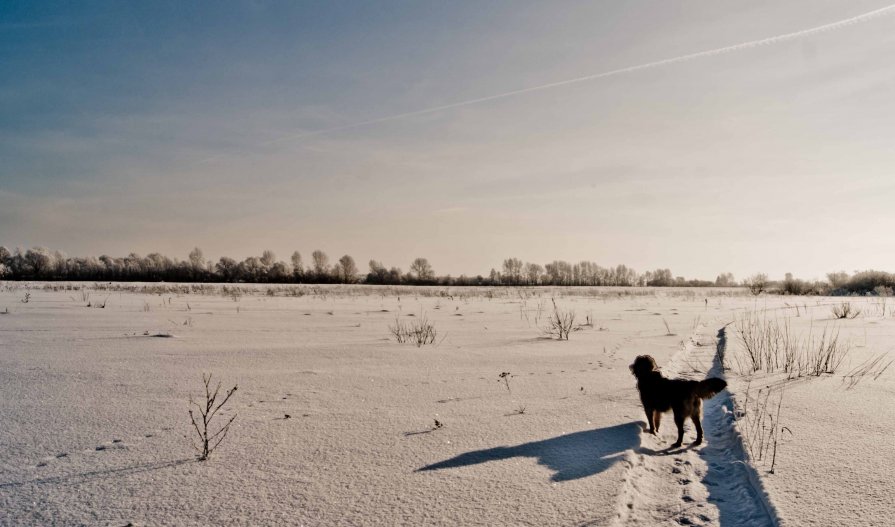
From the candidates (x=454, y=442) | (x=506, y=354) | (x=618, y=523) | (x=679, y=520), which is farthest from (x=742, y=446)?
(x=506, y=354)

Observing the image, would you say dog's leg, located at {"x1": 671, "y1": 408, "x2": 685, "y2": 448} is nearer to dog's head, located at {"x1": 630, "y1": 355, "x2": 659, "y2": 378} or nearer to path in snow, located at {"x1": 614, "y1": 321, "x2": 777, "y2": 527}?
path in snow, located at {"x1": 614, "y1": 321, "x2": 777, "y2": 527}

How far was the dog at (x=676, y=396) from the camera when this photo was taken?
12.7 feet

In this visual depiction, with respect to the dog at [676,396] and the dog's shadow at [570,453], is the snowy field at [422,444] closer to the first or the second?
the dog's shadow at [570,453]

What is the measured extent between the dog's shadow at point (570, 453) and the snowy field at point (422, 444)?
0.06 ft

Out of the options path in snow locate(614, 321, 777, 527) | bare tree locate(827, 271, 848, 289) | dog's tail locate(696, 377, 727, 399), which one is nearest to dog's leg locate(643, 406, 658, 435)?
path in snow locate(614, 321, 777, 527)

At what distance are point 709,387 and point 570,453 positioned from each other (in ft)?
4.34

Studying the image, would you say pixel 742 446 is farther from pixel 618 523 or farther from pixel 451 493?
pixel 451 493

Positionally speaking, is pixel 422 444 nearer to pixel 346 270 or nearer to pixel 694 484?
pixel 694 484

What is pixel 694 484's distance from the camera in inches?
124

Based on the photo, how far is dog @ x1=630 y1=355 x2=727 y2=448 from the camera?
3.86m

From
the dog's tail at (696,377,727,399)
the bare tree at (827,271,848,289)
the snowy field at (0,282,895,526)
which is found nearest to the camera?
the snowy field at (0,282,895,526)

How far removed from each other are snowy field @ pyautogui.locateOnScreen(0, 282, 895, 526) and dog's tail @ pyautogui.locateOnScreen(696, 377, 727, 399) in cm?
43

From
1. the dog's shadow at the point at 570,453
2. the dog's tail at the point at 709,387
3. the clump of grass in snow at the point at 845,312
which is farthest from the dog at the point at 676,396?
the clump of grass in snow at the point at 845,312

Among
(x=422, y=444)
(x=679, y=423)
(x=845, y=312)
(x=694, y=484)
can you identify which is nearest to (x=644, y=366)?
(x=679, y=423)
